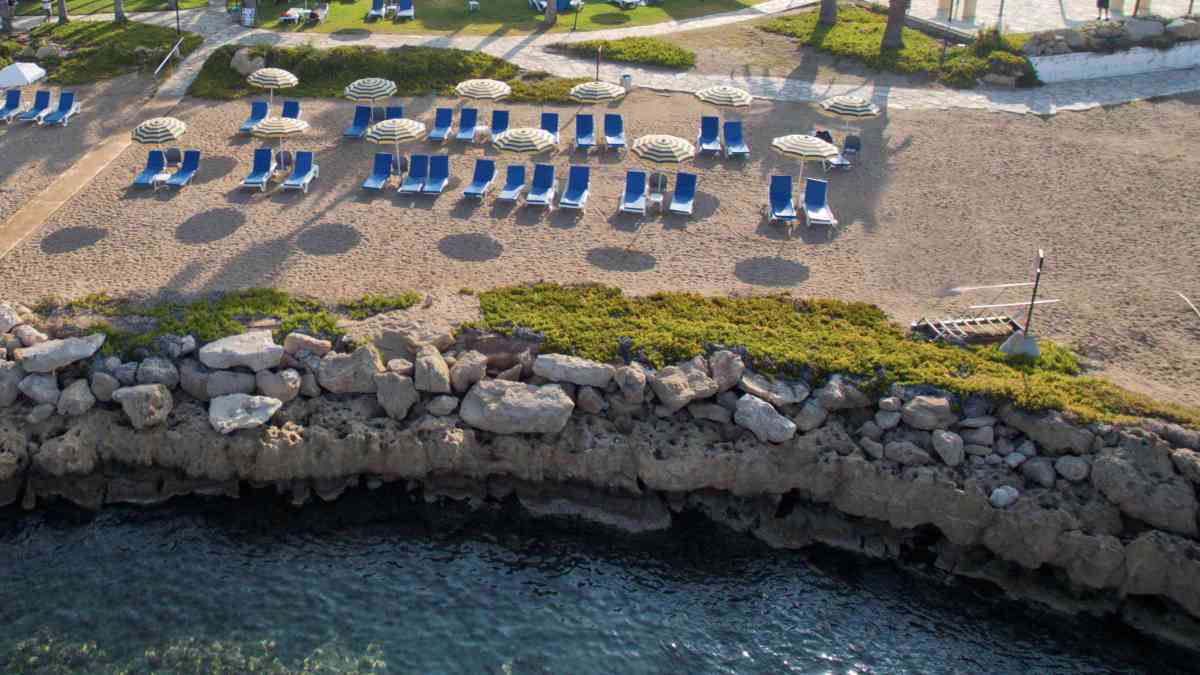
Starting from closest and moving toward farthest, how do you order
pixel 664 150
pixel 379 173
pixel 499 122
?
1. pixel 664 150
2. pixel 379 173
3. pixel 499 122

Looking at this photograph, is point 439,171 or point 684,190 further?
point 439,171

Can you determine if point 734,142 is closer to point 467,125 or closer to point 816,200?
point 816,200

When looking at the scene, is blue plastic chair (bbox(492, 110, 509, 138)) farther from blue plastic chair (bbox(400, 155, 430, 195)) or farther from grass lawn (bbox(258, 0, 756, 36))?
grass lawn (bbox(258, 0, 756, 36))

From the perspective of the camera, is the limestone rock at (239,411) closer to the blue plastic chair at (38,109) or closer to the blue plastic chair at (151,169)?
the blue plastic chair at (151,169)

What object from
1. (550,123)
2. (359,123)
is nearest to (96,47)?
(359,123)

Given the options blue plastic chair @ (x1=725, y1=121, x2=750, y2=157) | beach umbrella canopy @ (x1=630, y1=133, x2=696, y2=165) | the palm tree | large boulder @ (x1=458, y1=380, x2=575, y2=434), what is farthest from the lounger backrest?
the palm tree

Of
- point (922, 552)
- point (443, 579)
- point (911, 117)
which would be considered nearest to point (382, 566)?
point (443, 579)

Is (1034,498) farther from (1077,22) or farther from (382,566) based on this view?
(1077,22)
